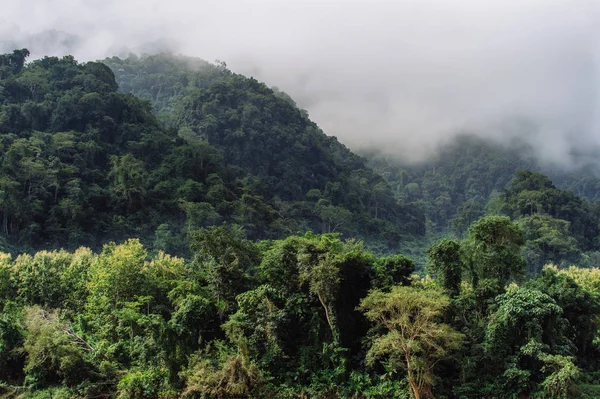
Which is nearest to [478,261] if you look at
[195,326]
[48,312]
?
[195,326]

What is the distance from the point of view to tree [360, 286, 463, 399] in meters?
15.1

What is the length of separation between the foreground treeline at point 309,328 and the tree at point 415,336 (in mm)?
53

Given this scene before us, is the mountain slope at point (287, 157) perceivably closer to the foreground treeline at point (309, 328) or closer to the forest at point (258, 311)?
the forest at point (258, 311)

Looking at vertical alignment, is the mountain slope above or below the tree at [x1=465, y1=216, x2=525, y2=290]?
above

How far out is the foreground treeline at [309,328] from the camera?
51.9 ft

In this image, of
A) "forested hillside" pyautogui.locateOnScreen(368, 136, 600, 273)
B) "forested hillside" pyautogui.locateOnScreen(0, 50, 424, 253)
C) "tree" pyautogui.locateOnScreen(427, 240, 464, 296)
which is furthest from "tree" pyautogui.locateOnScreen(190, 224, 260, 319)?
"forested hillside" pyautogui.locateOnScreen(368, 136, 600, 273)

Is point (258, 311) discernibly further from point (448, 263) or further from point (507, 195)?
point (507, 195)

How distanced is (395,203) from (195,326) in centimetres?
5463

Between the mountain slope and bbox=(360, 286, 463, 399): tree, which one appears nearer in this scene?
bbox=(360, 286, 463, 399): tree

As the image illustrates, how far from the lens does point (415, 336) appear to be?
49.8ft

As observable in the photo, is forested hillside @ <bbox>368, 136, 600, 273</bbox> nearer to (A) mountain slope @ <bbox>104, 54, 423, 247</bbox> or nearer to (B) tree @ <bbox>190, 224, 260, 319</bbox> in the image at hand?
(A) mountain slope @ <bbox>104, 54, 423, 247</bbox>

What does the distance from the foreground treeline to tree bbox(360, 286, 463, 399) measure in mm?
53

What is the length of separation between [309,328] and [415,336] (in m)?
4.62

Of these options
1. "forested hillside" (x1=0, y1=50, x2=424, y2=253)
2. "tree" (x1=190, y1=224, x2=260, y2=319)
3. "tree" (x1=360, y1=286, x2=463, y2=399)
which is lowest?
"tree" (x1=360, y1=286, x2=463, y2=399)
